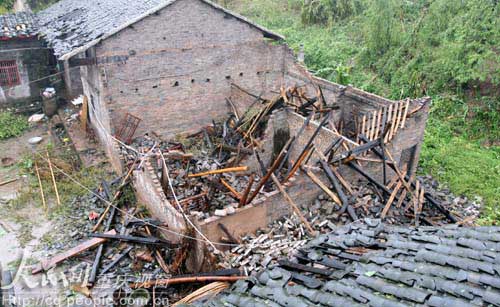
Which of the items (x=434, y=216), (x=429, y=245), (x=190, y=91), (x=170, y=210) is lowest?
(x=434, y=216)

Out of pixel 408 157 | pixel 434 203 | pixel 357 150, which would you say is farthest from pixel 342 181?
pixel 408 157

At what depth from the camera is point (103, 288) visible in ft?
29.9

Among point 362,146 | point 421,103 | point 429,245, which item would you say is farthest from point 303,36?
point 429,245

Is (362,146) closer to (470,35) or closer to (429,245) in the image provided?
(429,245)

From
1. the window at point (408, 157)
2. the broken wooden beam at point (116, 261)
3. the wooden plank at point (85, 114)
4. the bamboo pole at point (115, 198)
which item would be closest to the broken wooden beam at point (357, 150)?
the window at point (408, 157)

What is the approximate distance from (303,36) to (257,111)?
1203cm

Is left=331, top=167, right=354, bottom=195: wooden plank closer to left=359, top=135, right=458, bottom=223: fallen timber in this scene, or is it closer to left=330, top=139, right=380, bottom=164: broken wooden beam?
left=330, top=139, right=380, bottom=164: broken wooden beam

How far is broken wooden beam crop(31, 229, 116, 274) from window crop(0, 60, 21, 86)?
11.9 m

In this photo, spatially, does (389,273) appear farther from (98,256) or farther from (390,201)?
(98,256)

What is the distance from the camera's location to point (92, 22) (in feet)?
52.2

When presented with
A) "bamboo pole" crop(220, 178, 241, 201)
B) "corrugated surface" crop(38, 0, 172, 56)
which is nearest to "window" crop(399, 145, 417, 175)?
"bamboo pole" crop(220, 178, 241, 201)

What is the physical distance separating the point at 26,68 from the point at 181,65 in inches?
339

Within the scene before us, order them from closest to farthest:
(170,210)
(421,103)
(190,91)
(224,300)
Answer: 1. (224,300)
2. (170,210)
3. (421,103)
4. (190,91)

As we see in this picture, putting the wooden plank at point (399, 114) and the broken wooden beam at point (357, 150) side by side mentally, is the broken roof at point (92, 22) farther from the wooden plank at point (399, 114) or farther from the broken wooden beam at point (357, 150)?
the broken wooden beam at point (357, 150)
